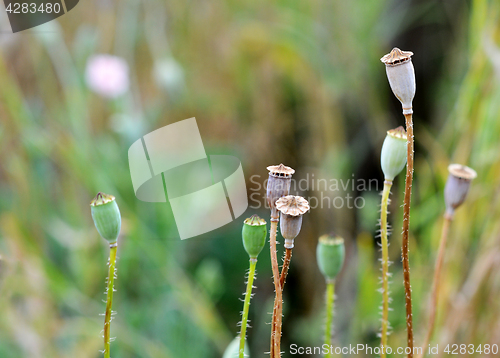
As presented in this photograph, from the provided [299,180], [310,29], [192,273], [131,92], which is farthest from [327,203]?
[131,92]

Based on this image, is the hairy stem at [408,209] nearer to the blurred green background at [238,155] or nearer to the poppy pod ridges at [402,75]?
the poppy pod ridges at [402,75]

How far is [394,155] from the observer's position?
299 millimetres

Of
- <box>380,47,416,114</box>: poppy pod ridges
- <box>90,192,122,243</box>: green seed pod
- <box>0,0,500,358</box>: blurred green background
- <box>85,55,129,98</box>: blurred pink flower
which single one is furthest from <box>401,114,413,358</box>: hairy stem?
<box>85,55,129,98</box>: blurred pink flower

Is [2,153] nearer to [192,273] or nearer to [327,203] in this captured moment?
[192,273]

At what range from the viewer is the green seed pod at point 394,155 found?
298 millimetres

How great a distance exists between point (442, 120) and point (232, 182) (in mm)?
570

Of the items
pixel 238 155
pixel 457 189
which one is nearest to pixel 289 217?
pixel 457 189

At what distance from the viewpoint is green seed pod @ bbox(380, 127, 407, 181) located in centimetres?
30

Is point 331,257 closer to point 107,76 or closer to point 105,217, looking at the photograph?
point 105,217

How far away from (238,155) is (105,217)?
2.59ft

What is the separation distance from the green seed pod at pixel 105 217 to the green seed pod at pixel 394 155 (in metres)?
0.19

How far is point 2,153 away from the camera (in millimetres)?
1007

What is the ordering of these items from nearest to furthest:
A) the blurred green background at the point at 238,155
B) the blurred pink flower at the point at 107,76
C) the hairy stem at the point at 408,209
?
the hairy stem at the point at 408,209 < the blurred green background at the point at 238,155 < the blurred pink flower at the point at 107,76

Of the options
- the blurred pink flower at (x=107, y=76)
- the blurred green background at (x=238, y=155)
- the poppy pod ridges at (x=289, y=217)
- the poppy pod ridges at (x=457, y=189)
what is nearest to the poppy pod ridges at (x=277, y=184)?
the poppy pod ridges at (x=289, y=217)
